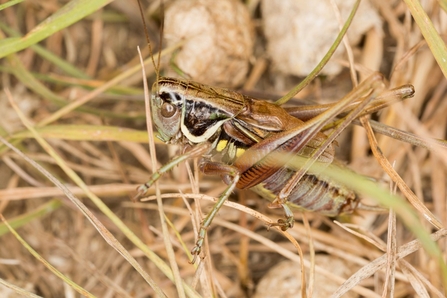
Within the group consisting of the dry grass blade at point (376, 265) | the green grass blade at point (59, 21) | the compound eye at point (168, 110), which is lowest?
the dry grass blade at point (376, 265)

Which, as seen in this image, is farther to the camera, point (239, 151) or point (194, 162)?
point (194, 162)

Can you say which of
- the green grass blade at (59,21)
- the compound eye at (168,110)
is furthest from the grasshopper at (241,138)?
the green grass blade at (59,21)

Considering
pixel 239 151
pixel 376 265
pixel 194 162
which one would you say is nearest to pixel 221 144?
pixel 239 151

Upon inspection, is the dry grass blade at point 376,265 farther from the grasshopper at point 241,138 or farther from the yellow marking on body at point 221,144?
the yellow marking on body at point 221,144

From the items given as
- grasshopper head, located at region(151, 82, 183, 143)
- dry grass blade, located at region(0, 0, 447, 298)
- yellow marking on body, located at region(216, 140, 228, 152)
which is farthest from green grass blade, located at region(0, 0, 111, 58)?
yellow marking on body, located at region(216, 140, 228, 152)

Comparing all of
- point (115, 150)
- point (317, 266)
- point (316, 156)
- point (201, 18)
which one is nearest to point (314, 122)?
point (316, 156)

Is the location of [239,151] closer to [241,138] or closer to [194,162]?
[241,138]

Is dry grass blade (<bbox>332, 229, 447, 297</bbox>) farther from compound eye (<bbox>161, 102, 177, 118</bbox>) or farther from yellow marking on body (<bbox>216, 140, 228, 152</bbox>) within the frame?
compound eye (<bbox>161, 102, 177, 118</bbox>)

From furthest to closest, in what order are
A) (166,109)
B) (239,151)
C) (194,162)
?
(194,162)
(239,151)
(166,109)

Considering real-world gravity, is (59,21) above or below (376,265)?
above
